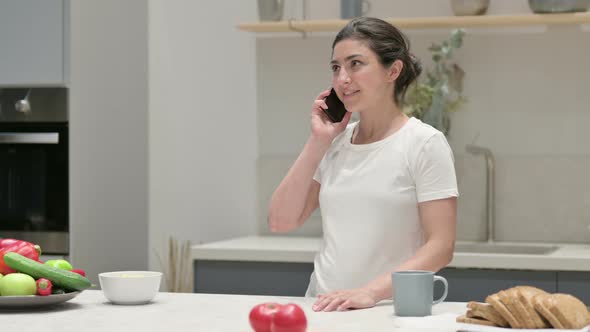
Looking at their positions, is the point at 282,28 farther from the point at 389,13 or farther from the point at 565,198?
the point at 565,198

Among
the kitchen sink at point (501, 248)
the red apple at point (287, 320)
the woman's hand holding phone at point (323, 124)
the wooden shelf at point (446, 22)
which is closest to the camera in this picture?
the red apple at point (287, 320)

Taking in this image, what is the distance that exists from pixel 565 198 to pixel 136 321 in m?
2.47

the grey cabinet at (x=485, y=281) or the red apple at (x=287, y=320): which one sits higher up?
the red apple at (x=287, y=320)

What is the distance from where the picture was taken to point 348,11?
13.3 feet

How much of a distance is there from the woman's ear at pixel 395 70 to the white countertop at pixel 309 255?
105 cm

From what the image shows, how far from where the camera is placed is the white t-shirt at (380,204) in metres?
2.46

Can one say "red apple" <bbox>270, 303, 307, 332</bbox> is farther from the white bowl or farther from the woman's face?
the woman's face

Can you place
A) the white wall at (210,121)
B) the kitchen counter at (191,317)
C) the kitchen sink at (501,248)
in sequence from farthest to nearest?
the white wall at (210,121), the kitchen sink at (501,248), the kitchen counter at (191,317)

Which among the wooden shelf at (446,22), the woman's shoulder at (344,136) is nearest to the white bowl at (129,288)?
the woman's shoulder at (344,136)

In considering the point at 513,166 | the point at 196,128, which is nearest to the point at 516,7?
the point at 513,166

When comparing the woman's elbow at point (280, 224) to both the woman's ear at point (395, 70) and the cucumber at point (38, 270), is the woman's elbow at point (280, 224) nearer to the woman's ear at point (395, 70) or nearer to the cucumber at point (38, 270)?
the woman's ear at point (395, 70)

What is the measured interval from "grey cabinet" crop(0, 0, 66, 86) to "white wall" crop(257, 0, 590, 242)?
1.34m

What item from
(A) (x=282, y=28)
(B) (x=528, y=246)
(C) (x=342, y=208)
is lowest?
(B) (x=528, y=246)

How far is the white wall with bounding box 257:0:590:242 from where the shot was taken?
4027mm
